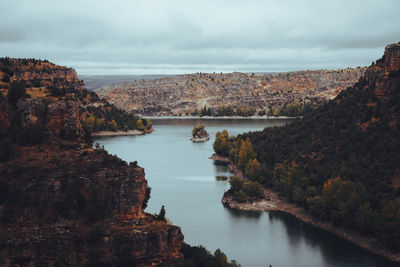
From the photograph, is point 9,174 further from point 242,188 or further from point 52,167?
point 242,188

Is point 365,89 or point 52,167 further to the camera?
point 365,89

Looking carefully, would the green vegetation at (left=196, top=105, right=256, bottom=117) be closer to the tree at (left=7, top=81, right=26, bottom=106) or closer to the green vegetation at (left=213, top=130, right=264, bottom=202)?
the green vegetation at (left=213, top=130, right=264, bottom=202)

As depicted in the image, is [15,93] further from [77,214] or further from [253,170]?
[253,170]

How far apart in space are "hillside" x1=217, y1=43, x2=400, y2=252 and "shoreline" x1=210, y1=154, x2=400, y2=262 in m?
0.45

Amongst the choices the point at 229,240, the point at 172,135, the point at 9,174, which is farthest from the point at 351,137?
the point at 172,135

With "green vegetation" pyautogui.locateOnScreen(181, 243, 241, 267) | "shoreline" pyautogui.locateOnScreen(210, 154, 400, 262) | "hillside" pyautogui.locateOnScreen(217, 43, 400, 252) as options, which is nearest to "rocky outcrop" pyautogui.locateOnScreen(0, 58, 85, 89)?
"hillside" pyautogui.locateOnScreen(217, 43, 400, 252)

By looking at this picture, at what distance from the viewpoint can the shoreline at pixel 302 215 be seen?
127 feet

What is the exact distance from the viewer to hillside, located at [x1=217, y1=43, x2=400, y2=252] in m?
42.3

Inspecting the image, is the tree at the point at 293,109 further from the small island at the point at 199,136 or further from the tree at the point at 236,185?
the tree at the point at 236,185

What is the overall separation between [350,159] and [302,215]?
8.03m

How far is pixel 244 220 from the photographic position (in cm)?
4747

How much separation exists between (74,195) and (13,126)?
5319mm

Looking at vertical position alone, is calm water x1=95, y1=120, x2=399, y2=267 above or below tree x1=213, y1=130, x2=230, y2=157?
below

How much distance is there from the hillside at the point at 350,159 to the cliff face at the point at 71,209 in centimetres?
2096
